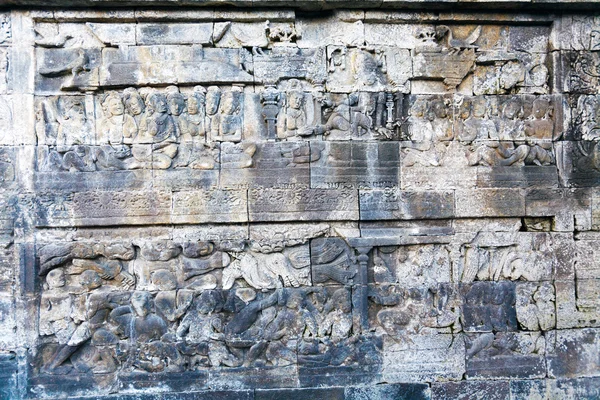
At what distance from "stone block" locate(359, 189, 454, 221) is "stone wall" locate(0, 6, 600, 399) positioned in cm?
2

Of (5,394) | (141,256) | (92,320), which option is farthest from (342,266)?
(5,394)

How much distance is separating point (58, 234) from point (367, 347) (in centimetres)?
347

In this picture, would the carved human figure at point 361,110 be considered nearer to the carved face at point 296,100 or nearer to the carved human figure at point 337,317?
the carved face at point 296,100

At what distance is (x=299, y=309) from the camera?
19.4 feet

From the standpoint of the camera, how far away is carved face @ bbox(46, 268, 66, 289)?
18.9 ft

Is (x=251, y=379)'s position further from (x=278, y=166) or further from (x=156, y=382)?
(x=278, y=166)

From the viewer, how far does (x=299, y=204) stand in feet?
19.3

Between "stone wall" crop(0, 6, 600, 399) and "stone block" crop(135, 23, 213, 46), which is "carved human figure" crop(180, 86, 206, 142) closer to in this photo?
"stone wall" crop(0, 6, 600, 399)

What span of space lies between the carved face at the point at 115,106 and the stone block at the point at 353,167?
2.06 metres

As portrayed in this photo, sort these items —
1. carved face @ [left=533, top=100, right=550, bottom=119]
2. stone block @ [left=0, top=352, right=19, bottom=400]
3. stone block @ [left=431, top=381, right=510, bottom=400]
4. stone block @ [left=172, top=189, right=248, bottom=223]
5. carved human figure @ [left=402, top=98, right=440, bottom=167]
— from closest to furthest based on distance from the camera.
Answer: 1. stone block @ [left=0, top=352, right=19, bottom=400]
2. stone block @ [left=172, top=189, right=248, bottom=223]
3. stone block @ [left=431, top=381, right=510, bottom=400]
4. carved human figure @ [left=402, top=98, right=440, bottom=167]
5. carved face @ [left=533, top=100, right=550, bottom=119]

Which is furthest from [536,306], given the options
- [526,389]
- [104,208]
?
[104,208]

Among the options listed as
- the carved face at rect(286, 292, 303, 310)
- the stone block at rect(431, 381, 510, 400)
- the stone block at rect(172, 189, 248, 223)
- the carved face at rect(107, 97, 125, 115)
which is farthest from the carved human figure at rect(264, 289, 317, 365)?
the carved face at rect(107, 97, 125, 115)

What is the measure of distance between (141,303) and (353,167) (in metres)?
2.64

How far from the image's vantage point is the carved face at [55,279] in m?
5.75
